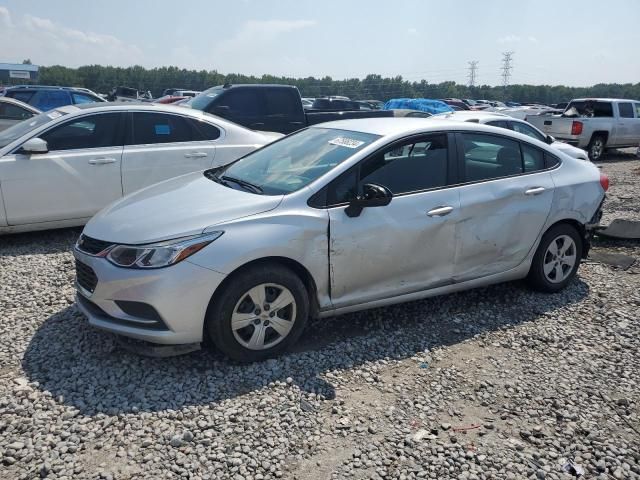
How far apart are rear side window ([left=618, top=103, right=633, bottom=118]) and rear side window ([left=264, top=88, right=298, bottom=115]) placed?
11.9 meters

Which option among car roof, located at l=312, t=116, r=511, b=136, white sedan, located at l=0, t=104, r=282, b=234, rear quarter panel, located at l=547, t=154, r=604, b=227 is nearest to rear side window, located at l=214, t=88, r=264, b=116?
white sedan, located at l=0, t=104, r=282, b=234

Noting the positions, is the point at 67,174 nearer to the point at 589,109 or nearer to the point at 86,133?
the point at 86,133

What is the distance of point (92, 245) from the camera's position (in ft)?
12.3

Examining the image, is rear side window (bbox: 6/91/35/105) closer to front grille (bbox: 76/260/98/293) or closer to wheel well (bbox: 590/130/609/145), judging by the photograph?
front grille (bbox: 76/260/98/293)

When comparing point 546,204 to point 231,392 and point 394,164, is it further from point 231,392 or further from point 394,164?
point 231,392

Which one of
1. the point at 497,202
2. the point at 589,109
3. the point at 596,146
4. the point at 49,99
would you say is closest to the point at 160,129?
the point at 497,202

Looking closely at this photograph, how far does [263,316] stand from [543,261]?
2.79m

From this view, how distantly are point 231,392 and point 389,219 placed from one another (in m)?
1.67

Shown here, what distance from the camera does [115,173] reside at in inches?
251

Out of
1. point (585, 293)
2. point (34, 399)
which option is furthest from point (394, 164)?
point (34, 399)

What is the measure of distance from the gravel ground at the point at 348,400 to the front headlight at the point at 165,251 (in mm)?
756

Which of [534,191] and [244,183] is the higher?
[244,183]

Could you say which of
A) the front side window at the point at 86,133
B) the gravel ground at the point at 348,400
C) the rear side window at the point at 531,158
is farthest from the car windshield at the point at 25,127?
the rear side window at the point at 531,158

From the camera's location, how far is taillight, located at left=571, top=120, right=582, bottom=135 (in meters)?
15.8
